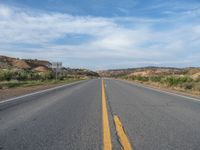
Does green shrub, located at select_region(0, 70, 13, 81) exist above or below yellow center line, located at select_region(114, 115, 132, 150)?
above

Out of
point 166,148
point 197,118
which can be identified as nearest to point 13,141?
point 166,148

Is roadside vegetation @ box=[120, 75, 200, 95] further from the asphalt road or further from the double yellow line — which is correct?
the double yellow line

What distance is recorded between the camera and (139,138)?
19.5 feet

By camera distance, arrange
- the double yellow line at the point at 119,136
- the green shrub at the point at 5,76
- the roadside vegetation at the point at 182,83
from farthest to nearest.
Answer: the green shrub at the point at 5,76 < the roadside vegetation at the point at 182,83 < the double yellow line at the point at 119,136

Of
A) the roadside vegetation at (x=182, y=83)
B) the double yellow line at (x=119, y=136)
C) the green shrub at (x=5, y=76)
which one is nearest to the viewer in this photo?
the double yellow line at (x=119, y=136)

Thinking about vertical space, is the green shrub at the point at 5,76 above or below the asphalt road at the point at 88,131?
above

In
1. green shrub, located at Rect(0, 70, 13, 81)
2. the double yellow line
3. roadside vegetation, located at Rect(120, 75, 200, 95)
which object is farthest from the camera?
green shrub, located at Rect(0, 70, 13, 81)

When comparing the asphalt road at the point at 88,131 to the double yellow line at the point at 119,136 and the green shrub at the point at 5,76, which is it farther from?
the green shrub at the point at 5,76

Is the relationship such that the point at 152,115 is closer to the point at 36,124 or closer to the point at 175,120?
the point at 175,120

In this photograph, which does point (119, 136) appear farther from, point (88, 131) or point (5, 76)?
point (5, 76)

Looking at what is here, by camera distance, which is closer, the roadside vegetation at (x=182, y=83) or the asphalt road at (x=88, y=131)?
the asphalt road at (x=88, y=131)

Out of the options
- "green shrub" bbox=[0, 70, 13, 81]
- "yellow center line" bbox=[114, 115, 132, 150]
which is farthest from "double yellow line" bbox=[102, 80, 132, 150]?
"green shrub" bbox=[0, 70, 13, 81]

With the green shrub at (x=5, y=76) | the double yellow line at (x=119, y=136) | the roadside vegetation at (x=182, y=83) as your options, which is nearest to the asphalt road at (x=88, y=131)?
the double yellow line at (x=119, y=136)

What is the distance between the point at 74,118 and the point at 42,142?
116 inches
